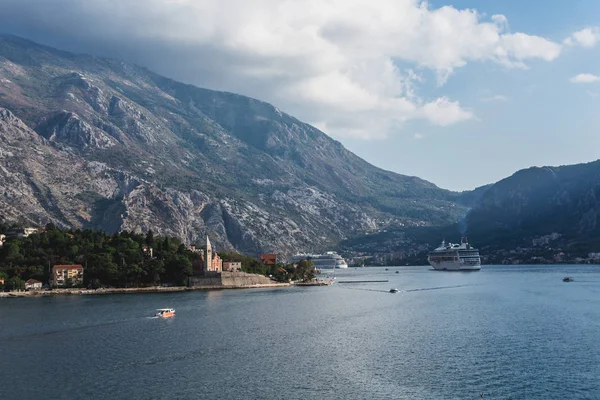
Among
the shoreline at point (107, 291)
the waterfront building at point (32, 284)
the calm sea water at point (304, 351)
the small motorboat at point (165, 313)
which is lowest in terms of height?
the calm sea water at point (304, 351)

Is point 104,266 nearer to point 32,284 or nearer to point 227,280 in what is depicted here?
point 32,284

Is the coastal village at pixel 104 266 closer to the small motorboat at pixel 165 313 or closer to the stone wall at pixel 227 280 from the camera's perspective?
the stone wall at pixel 227 280

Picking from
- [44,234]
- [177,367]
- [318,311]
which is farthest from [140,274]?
[177,367]

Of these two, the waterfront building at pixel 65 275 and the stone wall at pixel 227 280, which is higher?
the waterfront building at pixel 65 275

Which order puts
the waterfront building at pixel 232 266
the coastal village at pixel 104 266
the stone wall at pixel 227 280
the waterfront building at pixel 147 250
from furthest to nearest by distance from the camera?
1. the waterfront building at pixel 232 266
2. the waterfront building at pixel 147 250
3. the stone wall at pixel 227 280
4. the coastal village at pixel 104 266

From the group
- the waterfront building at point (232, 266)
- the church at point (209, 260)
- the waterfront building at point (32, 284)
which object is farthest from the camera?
the waterfront building at point (232, 266)

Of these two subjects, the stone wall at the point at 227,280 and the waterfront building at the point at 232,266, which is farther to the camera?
the waterfront building at the point at 232,266

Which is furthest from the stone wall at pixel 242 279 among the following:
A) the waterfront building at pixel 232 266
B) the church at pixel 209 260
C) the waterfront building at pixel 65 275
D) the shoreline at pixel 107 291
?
the waterfront building at pixel 65 275
